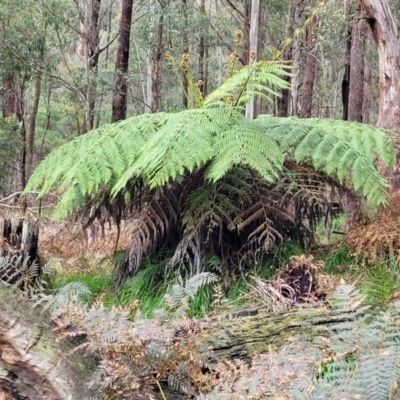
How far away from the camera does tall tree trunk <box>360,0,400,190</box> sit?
15.1 feet

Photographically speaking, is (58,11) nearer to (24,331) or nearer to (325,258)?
(325,258)

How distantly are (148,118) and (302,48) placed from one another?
11324 millimetres

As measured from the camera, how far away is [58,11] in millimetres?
10648

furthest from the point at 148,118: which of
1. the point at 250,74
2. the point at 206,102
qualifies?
the point at 250,74

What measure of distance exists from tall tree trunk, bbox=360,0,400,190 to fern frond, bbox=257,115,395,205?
1.13 metres

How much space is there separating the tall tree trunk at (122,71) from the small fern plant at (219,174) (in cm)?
611

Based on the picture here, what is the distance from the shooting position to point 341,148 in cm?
303

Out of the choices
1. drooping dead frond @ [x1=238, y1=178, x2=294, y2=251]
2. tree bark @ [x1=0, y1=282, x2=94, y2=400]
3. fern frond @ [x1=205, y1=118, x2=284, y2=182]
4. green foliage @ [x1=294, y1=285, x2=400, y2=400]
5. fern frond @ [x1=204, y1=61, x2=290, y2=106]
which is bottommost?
tree bark @ [x1=0, y1=282, x2=94, y2=400]

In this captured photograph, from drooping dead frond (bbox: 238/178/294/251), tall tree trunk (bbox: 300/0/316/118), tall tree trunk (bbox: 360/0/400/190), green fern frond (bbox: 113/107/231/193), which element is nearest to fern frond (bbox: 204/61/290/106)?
green fern frond (bbox: 113/107/231/193)

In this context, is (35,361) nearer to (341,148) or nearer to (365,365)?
(365,365)

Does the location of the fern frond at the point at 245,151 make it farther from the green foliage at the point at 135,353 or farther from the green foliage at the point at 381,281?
the green foliage at the point at 135,353

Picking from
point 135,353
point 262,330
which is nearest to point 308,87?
point 262,330

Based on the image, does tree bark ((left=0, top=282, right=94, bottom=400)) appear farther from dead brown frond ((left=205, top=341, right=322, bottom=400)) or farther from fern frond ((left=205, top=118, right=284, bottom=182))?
fern frond ((left=205, top=118, right=284, bottom=182))

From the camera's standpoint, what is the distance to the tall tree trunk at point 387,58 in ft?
15.1
